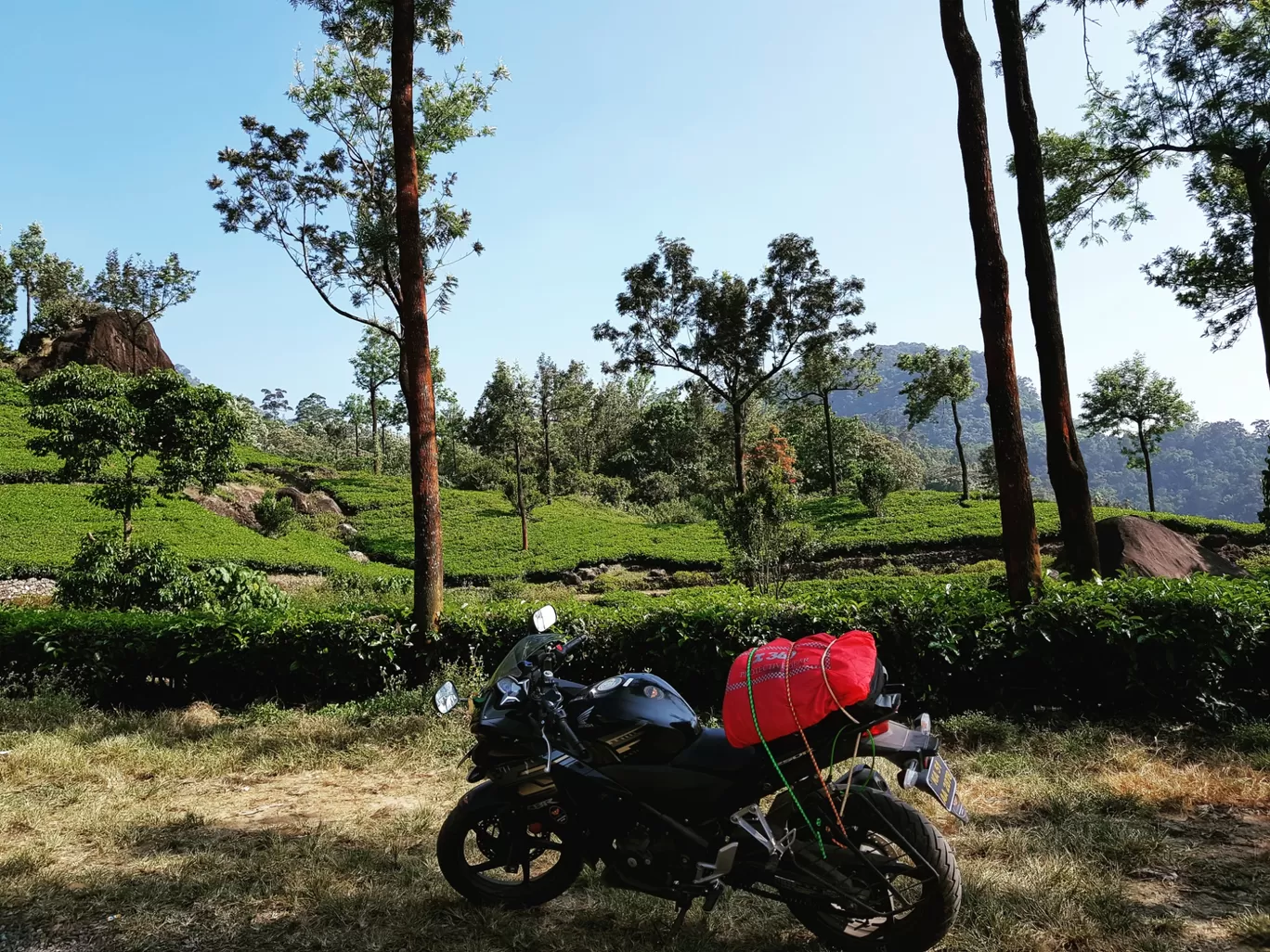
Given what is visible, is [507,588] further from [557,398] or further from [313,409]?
[313,409]

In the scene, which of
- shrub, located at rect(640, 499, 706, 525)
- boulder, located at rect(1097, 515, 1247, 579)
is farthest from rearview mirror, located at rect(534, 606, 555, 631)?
shrub, located at rect(640, 499, 706, 525)

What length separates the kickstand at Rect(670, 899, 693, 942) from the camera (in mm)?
2930

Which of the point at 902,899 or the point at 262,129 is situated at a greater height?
the point at 262,129

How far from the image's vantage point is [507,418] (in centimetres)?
2764

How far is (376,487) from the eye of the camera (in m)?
→ 33.6

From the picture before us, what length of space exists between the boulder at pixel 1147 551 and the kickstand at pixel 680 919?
9.05 m

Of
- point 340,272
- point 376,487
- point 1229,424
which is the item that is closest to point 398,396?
point 376,487

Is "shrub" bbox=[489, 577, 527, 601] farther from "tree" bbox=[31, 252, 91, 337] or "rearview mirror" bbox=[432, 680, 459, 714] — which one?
"tree" bbox=[31, 252, 91, 337]

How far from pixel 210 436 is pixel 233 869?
10.7m

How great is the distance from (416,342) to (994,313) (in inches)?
211

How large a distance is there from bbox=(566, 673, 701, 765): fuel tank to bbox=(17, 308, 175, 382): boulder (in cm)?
3780

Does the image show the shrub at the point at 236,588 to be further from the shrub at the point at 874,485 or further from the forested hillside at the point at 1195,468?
the forested hillside at the point at 1195,468

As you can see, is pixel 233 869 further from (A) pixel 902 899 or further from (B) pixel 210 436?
(B) pixel 210 436

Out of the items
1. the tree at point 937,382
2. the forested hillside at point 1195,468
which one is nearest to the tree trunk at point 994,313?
the tree at point 937,382
